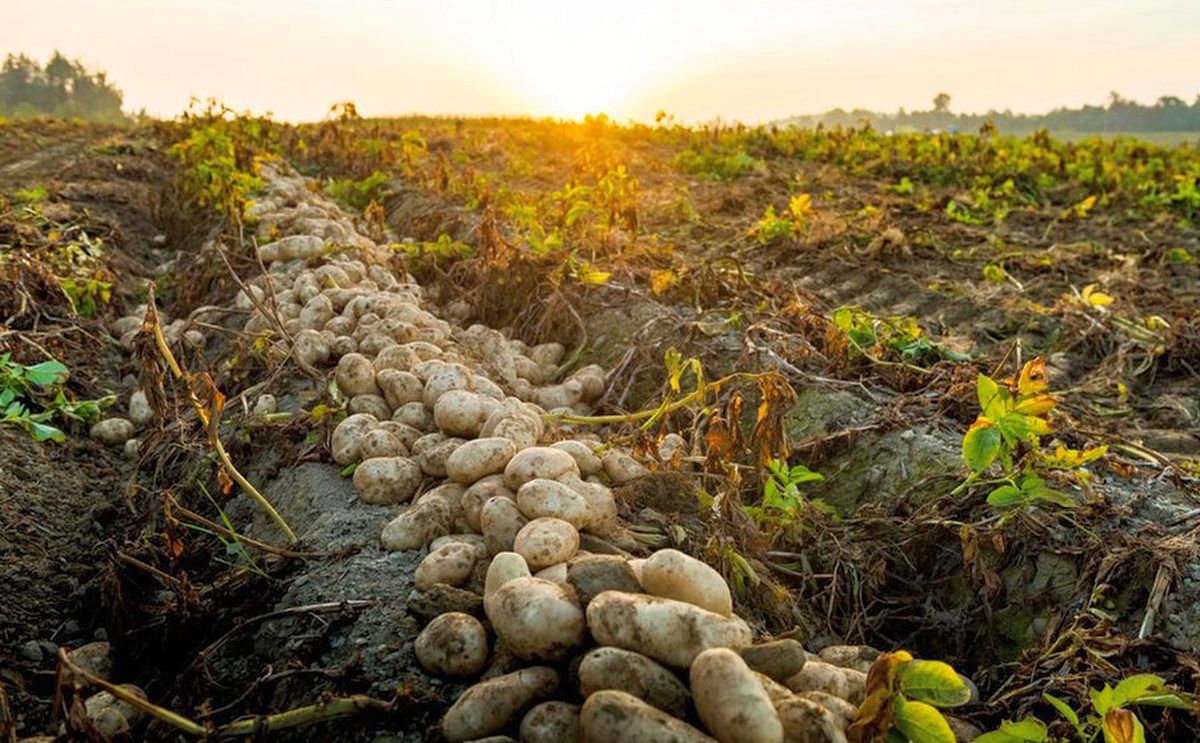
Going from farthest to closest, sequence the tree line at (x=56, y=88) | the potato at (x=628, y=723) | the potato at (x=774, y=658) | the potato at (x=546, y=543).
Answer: the tree line at (x=56, y=88), the potato at (x=546, y=543), the potato at (x=774, y=658), the potato at (x=628, y=723)

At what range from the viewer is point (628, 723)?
4.69 feet

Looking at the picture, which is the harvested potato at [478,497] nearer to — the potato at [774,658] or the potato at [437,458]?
the potato at [437,458]

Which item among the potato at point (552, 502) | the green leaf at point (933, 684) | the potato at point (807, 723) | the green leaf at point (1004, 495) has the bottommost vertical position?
the potato at point (807, 723)

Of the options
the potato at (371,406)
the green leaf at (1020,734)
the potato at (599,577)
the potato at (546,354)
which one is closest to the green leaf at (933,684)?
the green leaf at (1020,734)

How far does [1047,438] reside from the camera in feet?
10.0

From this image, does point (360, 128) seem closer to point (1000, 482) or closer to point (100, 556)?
point (100, 556)

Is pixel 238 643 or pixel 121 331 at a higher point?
pixel 121 331

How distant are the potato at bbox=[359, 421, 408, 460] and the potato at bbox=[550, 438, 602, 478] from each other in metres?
0.52

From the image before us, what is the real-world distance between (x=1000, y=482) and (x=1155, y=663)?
69 cm

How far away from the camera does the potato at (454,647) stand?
1784mm

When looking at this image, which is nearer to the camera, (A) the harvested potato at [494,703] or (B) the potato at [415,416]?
(A) the harvested potato at [494,703]

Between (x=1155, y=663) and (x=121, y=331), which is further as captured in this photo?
(x=121, y=331)

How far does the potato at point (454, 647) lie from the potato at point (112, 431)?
2.23 meters

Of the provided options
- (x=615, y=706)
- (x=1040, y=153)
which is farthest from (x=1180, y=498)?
(x=1040, y=153)
